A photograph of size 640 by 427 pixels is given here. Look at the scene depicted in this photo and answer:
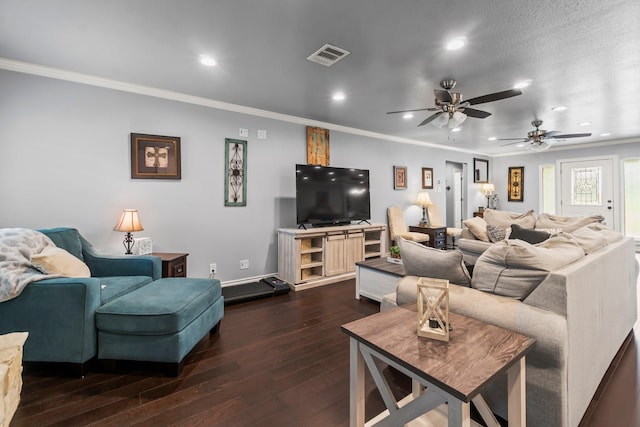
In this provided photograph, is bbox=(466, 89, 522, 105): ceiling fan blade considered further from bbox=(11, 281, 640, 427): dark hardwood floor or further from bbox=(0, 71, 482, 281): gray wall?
bbox=(0, 71, 482, 281): gray wall

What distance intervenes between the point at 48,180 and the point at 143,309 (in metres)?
1.99

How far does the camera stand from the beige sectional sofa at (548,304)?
1.25 m

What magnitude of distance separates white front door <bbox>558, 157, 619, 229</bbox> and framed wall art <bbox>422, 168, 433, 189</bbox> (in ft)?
11.2

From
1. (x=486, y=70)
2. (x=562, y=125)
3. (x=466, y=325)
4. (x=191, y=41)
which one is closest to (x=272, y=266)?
(x=191, y=41)

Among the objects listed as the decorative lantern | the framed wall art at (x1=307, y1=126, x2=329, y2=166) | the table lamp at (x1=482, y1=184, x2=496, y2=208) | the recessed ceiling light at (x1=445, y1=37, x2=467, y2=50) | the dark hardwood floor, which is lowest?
the dark hardwood floor

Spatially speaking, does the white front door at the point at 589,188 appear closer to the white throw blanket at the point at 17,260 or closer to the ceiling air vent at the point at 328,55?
the ceiling air vent at the point at 328,55

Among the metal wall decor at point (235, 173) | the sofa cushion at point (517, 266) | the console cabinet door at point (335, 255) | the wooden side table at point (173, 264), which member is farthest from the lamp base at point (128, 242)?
the sofa cushion at point (517, 266)

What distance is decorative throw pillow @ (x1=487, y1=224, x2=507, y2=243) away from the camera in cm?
388

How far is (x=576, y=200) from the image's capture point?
6758mm

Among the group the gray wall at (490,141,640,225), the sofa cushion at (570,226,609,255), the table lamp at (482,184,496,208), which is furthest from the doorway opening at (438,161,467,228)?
the sofa cushion at (570,226,609,255)

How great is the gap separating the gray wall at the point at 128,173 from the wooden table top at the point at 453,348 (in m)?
2.89

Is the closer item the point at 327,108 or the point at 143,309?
the point at 143,309

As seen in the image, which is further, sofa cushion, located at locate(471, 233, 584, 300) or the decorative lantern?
sofa cushion, located at locate(471, 233, 584, 300)

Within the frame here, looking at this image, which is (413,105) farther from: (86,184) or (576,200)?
(576,200)
